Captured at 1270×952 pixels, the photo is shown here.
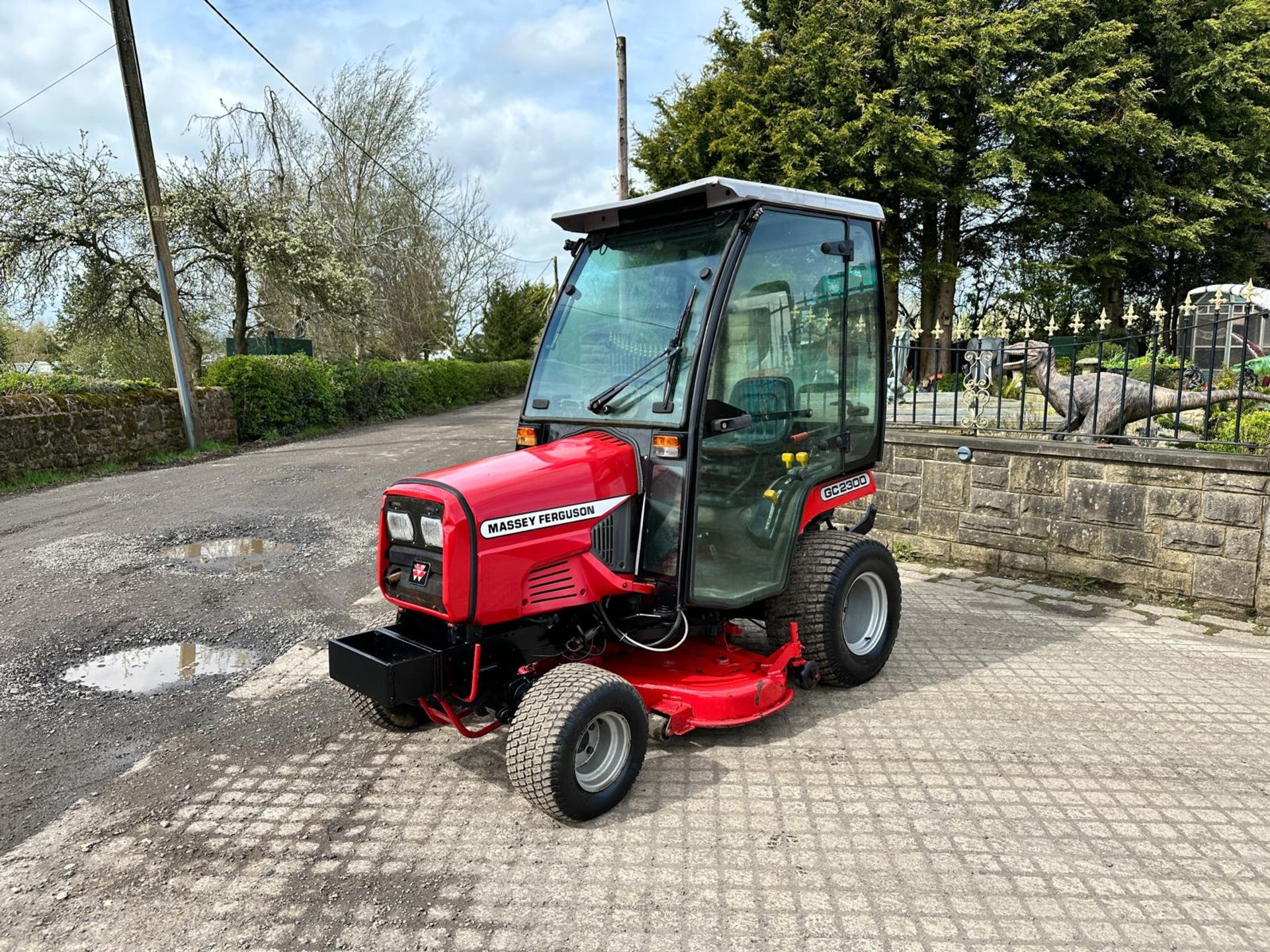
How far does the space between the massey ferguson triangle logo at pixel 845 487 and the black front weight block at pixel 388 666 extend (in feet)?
7.11

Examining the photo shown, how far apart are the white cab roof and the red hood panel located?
3.35ft

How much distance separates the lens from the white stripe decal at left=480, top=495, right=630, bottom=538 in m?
3.05

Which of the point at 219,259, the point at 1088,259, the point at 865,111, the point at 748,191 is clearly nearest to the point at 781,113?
the point at 865,111

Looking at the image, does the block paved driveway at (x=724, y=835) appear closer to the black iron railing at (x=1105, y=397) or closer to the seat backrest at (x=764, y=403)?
the seat backrest at (x=764, y=403)

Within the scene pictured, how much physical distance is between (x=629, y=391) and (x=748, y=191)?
0.96 metres

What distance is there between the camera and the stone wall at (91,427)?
34.7ft

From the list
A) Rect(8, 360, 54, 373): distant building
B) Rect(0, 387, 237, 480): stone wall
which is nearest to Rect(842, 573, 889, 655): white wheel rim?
Rect(0, 387, 237, 480): stone wall

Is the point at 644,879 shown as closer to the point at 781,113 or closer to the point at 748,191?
the point at 748,191

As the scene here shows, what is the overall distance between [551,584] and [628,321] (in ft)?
4.03

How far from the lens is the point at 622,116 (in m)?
17.6

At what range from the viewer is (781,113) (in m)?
19.9

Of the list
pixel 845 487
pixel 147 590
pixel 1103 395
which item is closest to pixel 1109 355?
pixel 1103 395

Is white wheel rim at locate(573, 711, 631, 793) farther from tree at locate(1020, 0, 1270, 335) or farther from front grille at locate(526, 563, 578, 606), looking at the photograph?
tree at locate(1020, 0, 1270, 335)

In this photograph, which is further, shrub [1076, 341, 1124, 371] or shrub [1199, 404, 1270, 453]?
shrub [1076, 341, 1124, 371]
